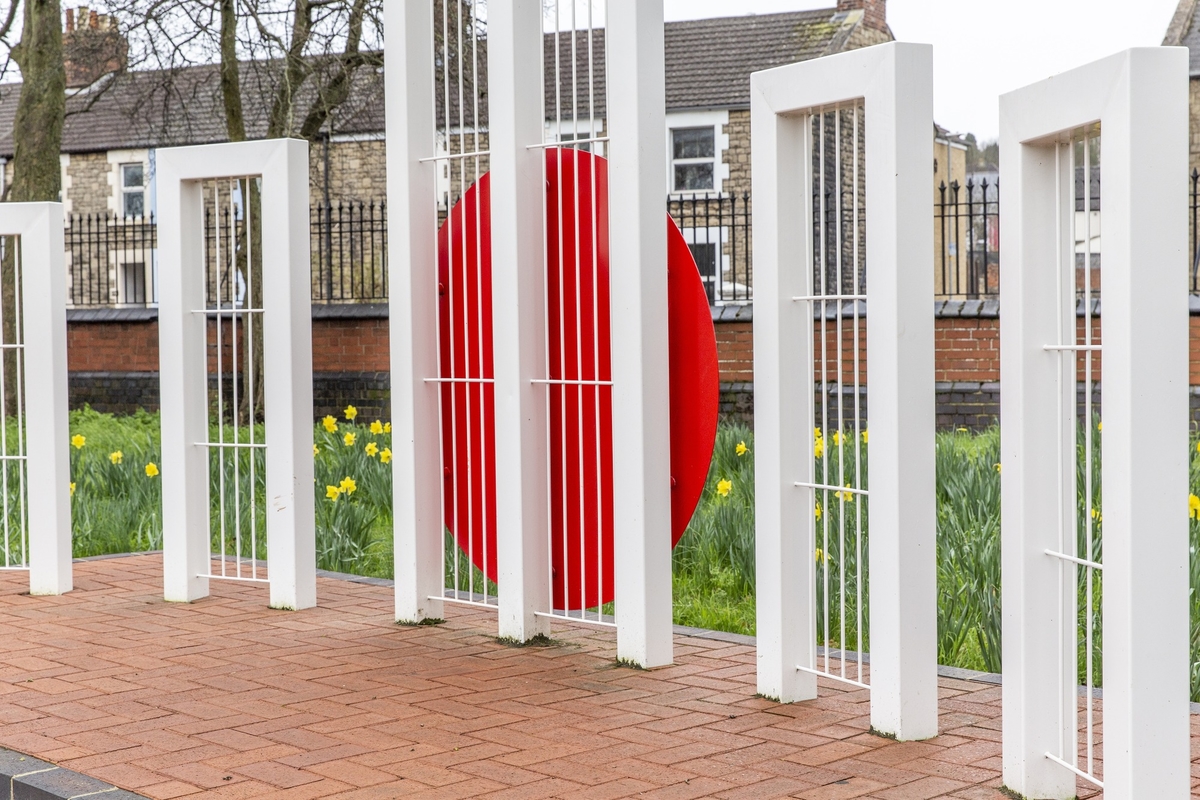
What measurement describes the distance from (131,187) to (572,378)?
109 ft

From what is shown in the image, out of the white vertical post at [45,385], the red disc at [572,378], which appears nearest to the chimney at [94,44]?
the white vertical post at [45,385]

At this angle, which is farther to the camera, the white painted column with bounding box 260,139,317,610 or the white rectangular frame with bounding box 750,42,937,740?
the white painted column with bounding box 260,139,317,610

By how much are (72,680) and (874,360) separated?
347 centimetres

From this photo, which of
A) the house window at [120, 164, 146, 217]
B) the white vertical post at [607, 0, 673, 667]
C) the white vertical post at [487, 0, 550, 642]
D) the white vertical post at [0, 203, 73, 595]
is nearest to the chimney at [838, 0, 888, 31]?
the house window at [120, 164, 146, 217]

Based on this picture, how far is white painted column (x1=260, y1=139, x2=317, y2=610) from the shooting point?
7.07 meters

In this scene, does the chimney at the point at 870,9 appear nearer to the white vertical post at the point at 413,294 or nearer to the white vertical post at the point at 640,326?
the white vertical post at the point at 413,294

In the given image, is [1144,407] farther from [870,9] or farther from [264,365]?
[870,9]

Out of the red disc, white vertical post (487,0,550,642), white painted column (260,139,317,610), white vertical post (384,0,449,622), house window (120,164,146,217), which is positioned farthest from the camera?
house window (120,164,146,217)

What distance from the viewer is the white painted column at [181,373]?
7375 mm

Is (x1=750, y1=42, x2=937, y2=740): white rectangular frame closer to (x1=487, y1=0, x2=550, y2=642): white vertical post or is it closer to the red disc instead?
the red disc

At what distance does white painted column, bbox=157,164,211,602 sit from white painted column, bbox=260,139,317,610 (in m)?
0.46

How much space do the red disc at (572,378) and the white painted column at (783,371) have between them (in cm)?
57

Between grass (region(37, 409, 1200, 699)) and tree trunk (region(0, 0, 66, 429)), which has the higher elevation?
tree trunk (region(0, 0, 66, 429))

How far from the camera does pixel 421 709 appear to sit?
16.9ft
